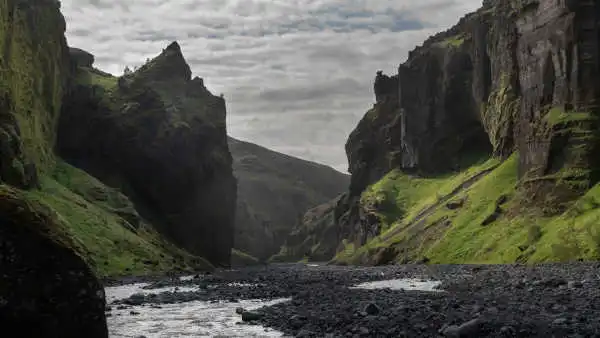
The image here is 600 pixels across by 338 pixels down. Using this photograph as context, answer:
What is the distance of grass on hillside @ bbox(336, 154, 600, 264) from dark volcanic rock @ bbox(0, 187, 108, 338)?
Answer: 57510mm

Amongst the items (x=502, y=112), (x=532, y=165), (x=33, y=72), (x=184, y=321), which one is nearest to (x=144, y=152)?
(x=33, y=72)

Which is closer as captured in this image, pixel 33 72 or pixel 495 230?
pixel 495 230

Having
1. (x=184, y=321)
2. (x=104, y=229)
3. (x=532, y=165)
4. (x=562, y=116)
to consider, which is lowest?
(x=184, y=321)

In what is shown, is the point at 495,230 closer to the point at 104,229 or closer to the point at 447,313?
the point at 104,229

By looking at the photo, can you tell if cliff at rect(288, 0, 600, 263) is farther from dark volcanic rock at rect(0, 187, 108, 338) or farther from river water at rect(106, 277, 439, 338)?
dark volcanic rock at rect(0, 187, 108, 338)

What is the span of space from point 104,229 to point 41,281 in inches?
3694

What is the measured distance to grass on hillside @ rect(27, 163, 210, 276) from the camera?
97.7 metres

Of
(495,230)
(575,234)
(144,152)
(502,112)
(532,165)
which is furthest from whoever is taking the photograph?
(144,152)

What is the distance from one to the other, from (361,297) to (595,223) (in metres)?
40.7

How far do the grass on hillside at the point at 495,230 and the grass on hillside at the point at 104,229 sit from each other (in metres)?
48.5

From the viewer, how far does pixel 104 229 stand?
109 m

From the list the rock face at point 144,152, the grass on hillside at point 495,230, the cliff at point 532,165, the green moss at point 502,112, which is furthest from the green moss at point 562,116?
the rock face at point 144,152

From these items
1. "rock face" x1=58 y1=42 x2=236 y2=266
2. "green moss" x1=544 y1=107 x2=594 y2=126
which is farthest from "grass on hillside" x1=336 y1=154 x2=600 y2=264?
"rock face" x1=58 y1=42 x2=236 y2=266

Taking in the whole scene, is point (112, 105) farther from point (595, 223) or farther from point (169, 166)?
point (595, 223)
